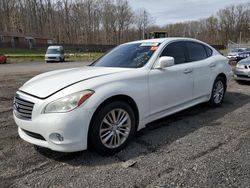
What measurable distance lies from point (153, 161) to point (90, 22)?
7261 centimetres

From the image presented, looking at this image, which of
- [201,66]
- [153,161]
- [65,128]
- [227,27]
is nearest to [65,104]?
[65,128]

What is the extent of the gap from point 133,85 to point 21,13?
74469 millimetres

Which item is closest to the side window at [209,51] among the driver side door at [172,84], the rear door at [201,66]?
the rear door at [201,66]

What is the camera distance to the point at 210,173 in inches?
107

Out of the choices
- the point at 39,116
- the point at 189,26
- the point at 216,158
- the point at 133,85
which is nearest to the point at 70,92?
the point at 39,116

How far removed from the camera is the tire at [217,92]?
17.1 ft

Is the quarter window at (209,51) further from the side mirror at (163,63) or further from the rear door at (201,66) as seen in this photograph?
the side mirror at (163,63)

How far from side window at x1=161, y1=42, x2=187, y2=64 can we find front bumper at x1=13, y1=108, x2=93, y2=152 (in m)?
1.93

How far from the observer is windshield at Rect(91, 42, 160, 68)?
384 cm

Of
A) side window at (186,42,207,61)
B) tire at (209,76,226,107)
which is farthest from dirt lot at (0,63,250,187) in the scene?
side window at (186,42,207,61)

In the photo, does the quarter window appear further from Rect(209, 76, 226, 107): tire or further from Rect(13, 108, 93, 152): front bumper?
Rect(13, 108, 93, 152): front bumper

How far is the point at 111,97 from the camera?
10.3ft

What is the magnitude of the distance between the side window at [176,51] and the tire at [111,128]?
1350mm

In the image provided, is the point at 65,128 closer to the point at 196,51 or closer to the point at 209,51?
the point at 196,51
